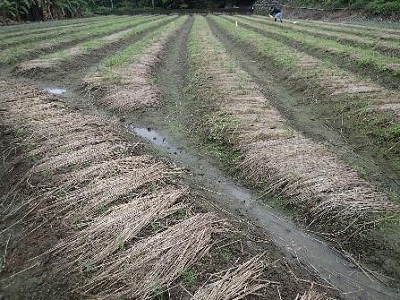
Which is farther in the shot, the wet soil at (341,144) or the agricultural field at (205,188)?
the wet soil at (341,144)

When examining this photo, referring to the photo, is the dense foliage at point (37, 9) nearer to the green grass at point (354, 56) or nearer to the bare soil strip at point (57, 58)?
the bare soil strip at point (57, 58)

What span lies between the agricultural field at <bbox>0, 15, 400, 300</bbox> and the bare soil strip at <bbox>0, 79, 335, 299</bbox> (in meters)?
0.02

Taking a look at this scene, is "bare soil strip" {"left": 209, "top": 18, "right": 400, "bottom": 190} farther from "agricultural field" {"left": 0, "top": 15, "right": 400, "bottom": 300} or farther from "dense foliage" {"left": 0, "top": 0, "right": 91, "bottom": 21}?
"dense foliage" {"left": 0, "top": 0, "right": 91, "bottom": 21}

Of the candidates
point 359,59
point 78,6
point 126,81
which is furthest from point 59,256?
point 78,6

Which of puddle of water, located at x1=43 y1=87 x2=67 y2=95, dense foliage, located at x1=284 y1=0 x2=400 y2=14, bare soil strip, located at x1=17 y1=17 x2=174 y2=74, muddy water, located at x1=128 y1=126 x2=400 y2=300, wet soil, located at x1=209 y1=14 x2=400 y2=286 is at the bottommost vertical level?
muddy water, located at x1=128 y1=126 x2=400 y2=300

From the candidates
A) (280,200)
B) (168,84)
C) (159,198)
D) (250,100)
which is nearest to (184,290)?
(159,198)

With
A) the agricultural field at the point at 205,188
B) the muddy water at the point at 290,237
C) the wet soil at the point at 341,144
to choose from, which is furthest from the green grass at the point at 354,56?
the muddy water at the point at 290,237

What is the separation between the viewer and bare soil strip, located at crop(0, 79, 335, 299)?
13.6 feet

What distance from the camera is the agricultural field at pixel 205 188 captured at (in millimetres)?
4348

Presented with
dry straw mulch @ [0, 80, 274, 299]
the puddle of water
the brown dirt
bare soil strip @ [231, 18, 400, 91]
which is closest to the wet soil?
the brown dirt

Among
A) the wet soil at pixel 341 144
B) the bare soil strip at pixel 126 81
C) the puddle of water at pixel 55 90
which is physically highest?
the bare soil strip at pixel 126 81

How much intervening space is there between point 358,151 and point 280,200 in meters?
2.68

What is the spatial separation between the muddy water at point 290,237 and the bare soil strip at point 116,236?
1.12ft

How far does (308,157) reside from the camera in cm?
682
